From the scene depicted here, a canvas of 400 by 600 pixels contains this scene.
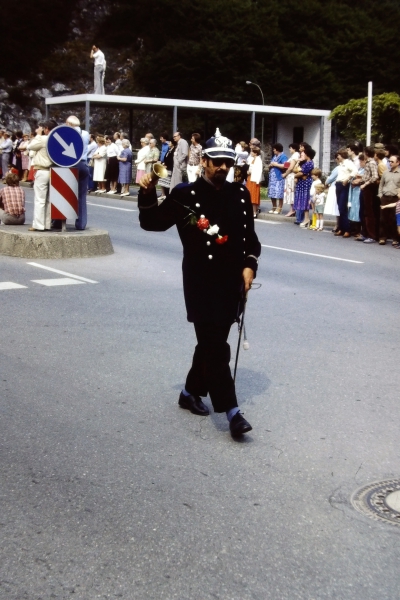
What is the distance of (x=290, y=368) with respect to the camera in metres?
7.40

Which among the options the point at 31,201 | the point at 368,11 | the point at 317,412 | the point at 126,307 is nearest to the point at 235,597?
the point at 317,412

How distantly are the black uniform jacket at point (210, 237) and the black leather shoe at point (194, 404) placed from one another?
0.63 meters

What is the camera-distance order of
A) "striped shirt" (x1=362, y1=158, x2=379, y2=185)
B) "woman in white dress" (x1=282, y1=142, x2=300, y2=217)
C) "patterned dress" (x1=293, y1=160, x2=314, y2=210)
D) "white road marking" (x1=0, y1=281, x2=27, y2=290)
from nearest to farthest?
"white road marking" (x1=0, y1=281, x2=27, y2=290) → "striped shirt" (x1=362, y1=158, x2=379, y2=185) → "patterned dress" (x1=293, y1=160, x2=314, y2=210) → "woman in white dress" (x1=282, y1=142, x2=300, y2=217)

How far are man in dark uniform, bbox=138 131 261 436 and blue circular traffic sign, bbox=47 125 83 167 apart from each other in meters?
8.27

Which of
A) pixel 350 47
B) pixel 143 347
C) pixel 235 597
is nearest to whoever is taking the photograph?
pixel 235 597

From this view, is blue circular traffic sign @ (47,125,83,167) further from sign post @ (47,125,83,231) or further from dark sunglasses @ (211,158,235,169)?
dark sunglasses @ (211,158,235,169)

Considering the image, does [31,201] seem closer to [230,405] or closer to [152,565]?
[230,405]

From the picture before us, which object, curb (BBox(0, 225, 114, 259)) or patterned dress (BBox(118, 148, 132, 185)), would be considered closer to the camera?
curb (BBox(0, 225, 114, 259))

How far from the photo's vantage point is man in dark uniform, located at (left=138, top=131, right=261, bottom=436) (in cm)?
571

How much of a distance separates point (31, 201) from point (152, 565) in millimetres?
21344

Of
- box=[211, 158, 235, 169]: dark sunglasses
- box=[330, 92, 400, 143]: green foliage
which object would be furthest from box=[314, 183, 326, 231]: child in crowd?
box=[330, 92, 400, 143]: green foliage

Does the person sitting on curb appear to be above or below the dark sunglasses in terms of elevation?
below

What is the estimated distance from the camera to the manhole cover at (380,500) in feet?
14.6

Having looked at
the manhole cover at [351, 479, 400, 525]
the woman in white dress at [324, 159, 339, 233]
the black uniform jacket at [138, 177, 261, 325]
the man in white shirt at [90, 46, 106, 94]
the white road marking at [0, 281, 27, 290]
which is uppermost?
the man in white shirt at [90, 46, 106, 94]
